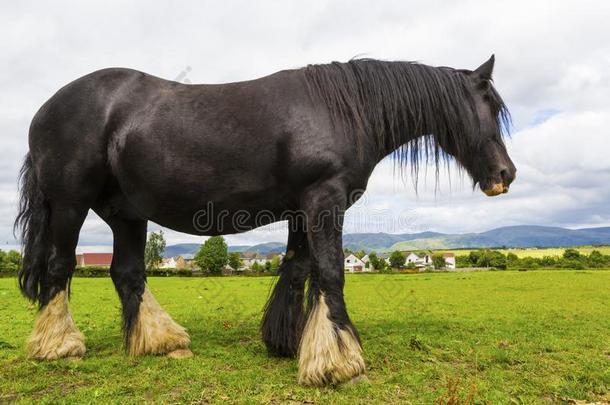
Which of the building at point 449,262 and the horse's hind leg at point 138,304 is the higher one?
the horse's hind leg at point 138,304

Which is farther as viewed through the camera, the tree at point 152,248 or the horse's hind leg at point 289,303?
the tree at point 152,248

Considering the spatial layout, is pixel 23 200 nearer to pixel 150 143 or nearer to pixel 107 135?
pixel 107 135

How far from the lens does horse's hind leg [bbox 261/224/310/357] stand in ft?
16.3

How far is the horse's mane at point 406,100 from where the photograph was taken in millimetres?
4621

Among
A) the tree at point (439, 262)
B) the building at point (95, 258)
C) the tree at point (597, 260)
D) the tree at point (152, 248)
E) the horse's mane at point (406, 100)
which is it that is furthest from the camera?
the building at point (95, 258)

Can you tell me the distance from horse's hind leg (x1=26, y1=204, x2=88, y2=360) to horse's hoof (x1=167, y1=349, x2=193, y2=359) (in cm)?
101

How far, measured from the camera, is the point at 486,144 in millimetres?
4750

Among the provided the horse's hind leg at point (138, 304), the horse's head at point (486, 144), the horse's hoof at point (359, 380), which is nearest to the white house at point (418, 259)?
the horse's head at point (486, 144)

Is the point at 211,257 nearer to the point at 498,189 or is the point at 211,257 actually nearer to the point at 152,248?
the point at 152,248

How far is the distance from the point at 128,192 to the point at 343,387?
9.79ft

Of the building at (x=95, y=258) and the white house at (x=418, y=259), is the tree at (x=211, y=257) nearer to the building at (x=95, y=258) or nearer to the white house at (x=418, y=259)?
the building at (x=95, y=258)

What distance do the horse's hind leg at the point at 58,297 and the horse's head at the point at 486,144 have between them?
4367 millimetres

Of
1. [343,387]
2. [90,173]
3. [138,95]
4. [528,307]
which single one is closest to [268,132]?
[138,95]

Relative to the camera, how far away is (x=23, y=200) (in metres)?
5.50
